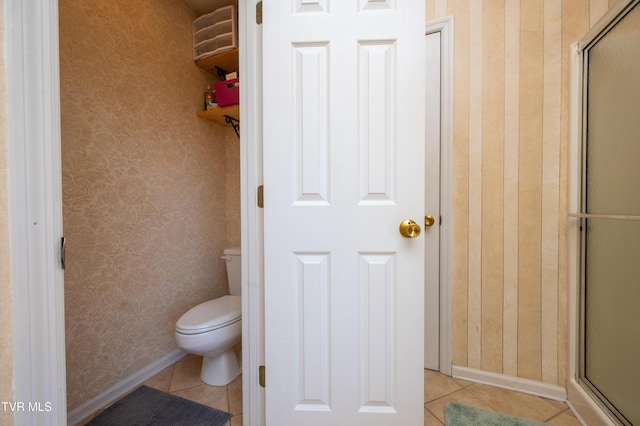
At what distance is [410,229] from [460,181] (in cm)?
83

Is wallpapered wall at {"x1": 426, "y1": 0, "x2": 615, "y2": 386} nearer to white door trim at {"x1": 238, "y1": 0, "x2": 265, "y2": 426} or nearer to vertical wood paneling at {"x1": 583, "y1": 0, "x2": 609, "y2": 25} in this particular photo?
vertical wood paneling at {"x1": 583, "y1": 0, "x2": 609, "y2": 25}

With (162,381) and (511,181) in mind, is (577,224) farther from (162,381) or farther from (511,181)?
(162,381)

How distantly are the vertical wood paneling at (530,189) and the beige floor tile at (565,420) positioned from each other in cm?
18

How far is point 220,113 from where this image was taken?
79.7 inches

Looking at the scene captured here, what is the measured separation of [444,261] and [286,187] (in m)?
1.14

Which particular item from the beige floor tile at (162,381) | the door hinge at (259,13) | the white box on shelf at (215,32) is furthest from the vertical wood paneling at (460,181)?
the beige floor tile at (162,381)

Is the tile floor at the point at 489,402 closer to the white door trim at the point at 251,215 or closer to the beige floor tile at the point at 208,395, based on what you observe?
the white door trim at the point at 251,215

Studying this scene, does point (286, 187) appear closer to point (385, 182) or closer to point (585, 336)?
point (385, 182)

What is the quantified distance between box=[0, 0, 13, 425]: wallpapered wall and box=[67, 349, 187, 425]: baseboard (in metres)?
0.99

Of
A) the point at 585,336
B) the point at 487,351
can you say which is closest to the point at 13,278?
the point at 487,351

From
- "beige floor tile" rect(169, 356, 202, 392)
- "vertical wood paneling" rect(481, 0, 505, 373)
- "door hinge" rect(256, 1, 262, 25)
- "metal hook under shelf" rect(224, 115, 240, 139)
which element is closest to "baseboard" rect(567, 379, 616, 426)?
"vertical wood paneling" rect(481, 0, 505, 373)

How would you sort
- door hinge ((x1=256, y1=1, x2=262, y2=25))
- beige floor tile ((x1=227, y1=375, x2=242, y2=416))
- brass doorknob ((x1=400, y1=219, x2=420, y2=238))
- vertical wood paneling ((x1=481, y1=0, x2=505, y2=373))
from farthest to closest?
vertical wood paneling ((x1=481, y1=0, x2=505, y2=373))
beige floor tile ((x1=227, y1=375, x2=242, y2=416))
door hinge ((x1=256, y1=1, x2=262, y2=25))
brass doorknob ((x1=400, y1=219, x2=420, y2=238))

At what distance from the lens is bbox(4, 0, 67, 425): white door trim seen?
0.66m

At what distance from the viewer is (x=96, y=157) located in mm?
1487
